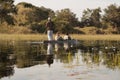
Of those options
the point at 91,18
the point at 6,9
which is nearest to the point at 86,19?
the point at 91,18

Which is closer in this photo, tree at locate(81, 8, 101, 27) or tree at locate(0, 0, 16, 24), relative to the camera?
tree at locate(0, 0, 16, 24)

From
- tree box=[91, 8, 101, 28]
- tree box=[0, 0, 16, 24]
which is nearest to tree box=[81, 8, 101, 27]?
tree box=[91, 8, 101, 28]

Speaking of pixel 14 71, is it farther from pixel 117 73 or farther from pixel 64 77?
pixel 117 73

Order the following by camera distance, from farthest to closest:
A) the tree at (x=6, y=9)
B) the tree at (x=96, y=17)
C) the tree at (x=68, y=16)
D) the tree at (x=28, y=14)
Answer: the tree at (x=96, y=17) < the tree at (x=68, y=16) < the tree at (x=28, y=14) < the tree at (x=6, y=9)

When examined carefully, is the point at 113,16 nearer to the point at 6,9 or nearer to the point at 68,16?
the point at 68,16

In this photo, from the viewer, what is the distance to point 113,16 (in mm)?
98312

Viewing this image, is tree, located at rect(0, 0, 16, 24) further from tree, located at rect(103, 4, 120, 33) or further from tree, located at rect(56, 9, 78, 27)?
tree, located at rect(103, 4, 120, 33)

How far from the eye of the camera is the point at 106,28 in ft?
320

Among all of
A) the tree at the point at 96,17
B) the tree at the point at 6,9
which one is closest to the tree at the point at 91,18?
the tree at the point at 96,17

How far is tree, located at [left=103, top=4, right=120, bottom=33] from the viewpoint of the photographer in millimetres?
96875

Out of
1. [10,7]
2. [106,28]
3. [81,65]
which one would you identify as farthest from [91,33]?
[81,65]

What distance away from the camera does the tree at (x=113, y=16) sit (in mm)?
96875

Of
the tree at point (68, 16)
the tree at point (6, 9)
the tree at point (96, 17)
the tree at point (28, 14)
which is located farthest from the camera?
the tree at point (96, 17)

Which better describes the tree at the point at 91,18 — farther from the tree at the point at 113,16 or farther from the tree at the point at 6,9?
the tree at the point at 6,9
